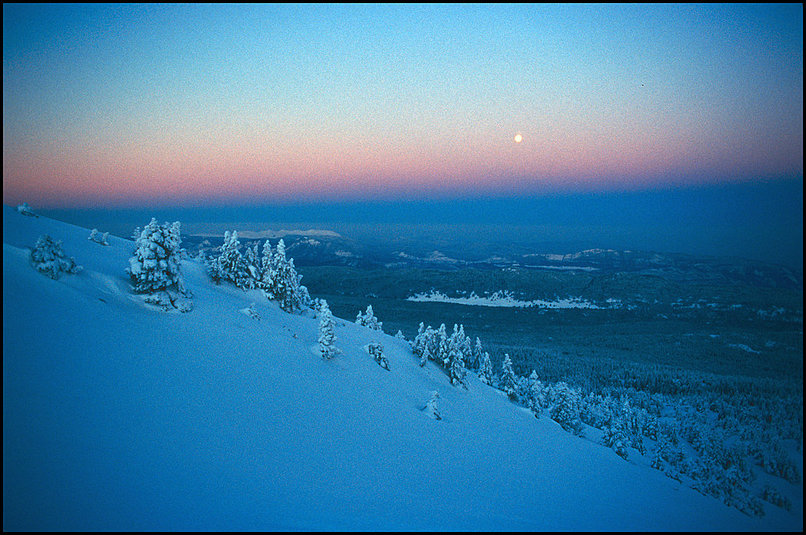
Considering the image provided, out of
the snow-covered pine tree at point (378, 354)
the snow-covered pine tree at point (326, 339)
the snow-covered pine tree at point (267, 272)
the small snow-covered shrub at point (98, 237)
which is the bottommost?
the snow-covered pine tree at point (378, 354)

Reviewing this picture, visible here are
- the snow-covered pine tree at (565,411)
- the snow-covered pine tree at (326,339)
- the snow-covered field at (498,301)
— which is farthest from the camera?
the snow-covered field at (498,301)

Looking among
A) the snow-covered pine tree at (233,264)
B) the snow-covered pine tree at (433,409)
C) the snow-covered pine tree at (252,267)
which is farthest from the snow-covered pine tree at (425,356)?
the snow-covered pine tree at (233,264)

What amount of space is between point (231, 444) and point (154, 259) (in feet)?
26.5

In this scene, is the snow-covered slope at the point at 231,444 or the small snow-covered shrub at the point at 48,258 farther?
the small snow-covered shrub at the point at 48,258

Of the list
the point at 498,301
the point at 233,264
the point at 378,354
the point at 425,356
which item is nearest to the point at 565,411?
the point at 425,356

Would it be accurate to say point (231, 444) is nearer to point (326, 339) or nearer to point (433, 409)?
point (326, 339)

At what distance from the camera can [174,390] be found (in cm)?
758

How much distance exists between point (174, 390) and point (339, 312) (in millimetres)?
65075

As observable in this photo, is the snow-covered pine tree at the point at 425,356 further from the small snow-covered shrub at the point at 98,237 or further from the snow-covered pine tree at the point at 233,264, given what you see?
the small snow-covered shrub at the point at 98,237

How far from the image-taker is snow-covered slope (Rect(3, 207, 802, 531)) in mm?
4992

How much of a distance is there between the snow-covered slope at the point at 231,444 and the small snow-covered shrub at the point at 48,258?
13.2 inches

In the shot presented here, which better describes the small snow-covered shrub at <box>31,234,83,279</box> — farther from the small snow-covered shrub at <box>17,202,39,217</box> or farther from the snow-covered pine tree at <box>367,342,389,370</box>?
the snow-covered pine tree at <box>367,342,389,370</box>

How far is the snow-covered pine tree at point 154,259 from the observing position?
11.2 metres

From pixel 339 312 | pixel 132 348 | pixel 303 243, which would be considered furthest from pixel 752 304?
pixel 303 243
